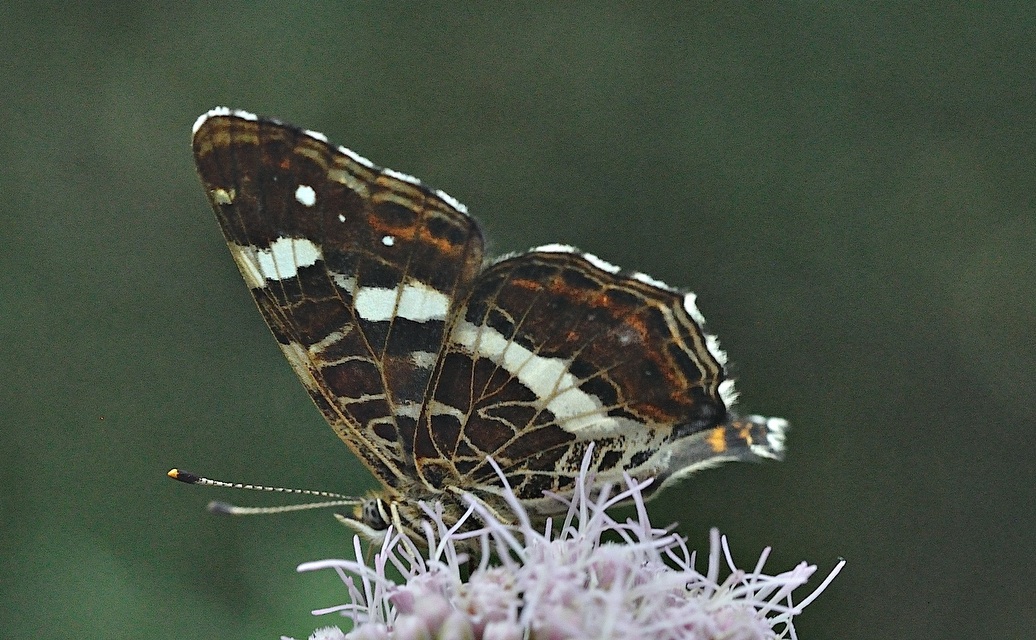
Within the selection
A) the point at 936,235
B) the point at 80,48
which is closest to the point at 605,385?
the point at 936,235

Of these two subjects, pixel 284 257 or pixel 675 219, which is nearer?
pixel 284 257

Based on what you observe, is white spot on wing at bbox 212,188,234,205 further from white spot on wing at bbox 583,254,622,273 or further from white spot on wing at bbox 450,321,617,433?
white spot on wing at bbox 583,254,622,273

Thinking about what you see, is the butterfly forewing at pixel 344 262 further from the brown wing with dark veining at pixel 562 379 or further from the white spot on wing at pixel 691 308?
the white spot on wing at pixel 691 308

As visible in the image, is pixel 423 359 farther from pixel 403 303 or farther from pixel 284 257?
pixel 284 257

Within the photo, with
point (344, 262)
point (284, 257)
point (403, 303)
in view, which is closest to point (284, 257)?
point (284, 257)

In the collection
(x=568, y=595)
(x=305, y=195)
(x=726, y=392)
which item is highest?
(x=305, y=195)

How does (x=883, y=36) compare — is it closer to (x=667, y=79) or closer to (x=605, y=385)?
(x=667, y=79)
